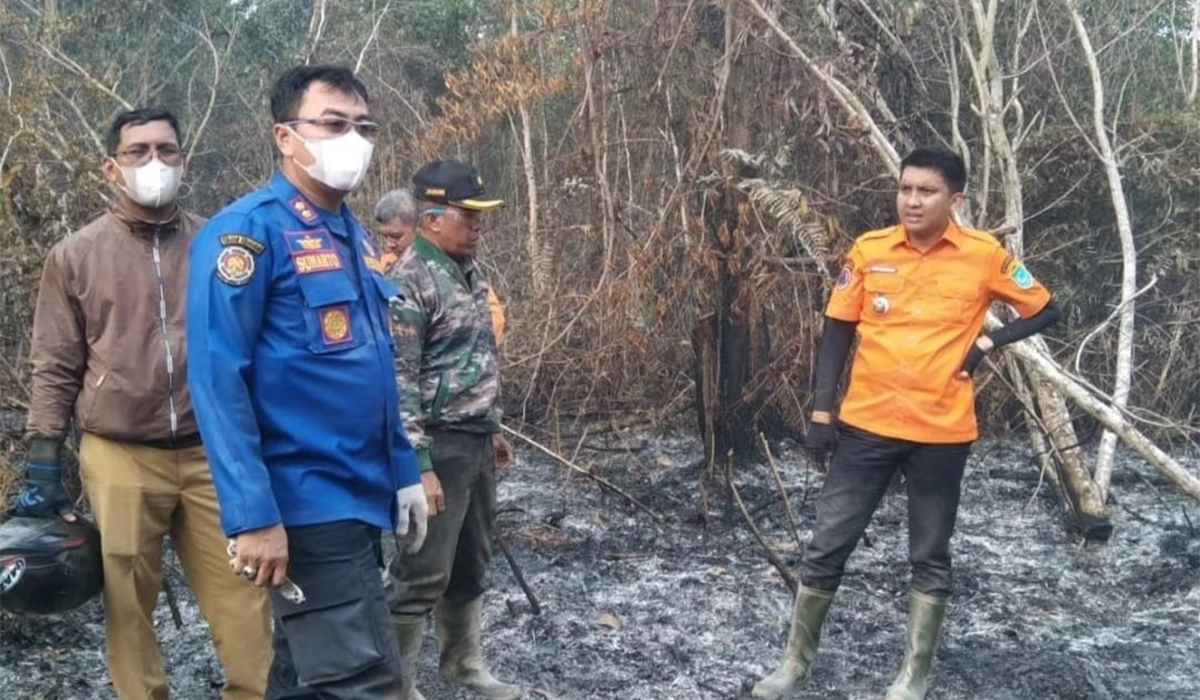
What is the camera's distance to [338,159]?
286 centimetres

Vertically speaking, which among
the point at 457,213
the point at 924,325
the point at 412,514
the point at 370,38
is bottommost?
the point at 412,514

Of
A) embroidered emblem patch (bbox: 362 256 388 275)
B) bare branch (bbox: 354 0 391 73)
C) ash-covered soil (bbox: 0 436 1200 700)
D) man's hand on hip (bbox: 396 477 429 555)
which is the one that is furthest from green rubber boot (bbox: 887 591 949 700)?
bare branch (bbox: 354 0 391 73)

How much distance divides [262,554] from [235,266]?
628mm

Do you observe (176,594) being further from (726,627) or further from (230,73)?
(230,73)

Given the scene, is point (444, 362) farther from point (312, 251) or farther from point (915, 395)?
point (915, 395)

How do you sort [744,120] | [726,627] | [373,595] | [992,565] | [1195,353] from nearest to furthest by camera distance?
1. [373,595]
2. [726,627]
3. [992,565]
4. [744,120]
5. [1195,353]

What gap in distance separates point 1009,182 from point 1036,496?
6.16 ft

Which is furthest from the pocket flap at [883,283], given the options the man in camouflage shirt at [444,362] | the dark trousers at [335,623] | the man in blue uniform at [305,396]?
the dark trousers at [335,623]

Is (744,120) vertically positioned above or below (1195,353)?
above

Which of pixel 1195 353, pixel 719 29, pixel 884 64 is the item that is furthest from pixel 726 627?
pixel 1195 353

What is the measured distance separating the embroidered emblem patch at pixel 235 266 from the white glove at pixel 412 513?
0.71 meters

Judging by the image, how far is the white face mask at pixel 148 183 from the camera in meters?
3.66

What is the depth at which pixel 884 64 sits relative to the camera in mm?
7473

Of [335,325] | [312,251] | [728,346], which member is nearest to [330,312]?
[335,325]
